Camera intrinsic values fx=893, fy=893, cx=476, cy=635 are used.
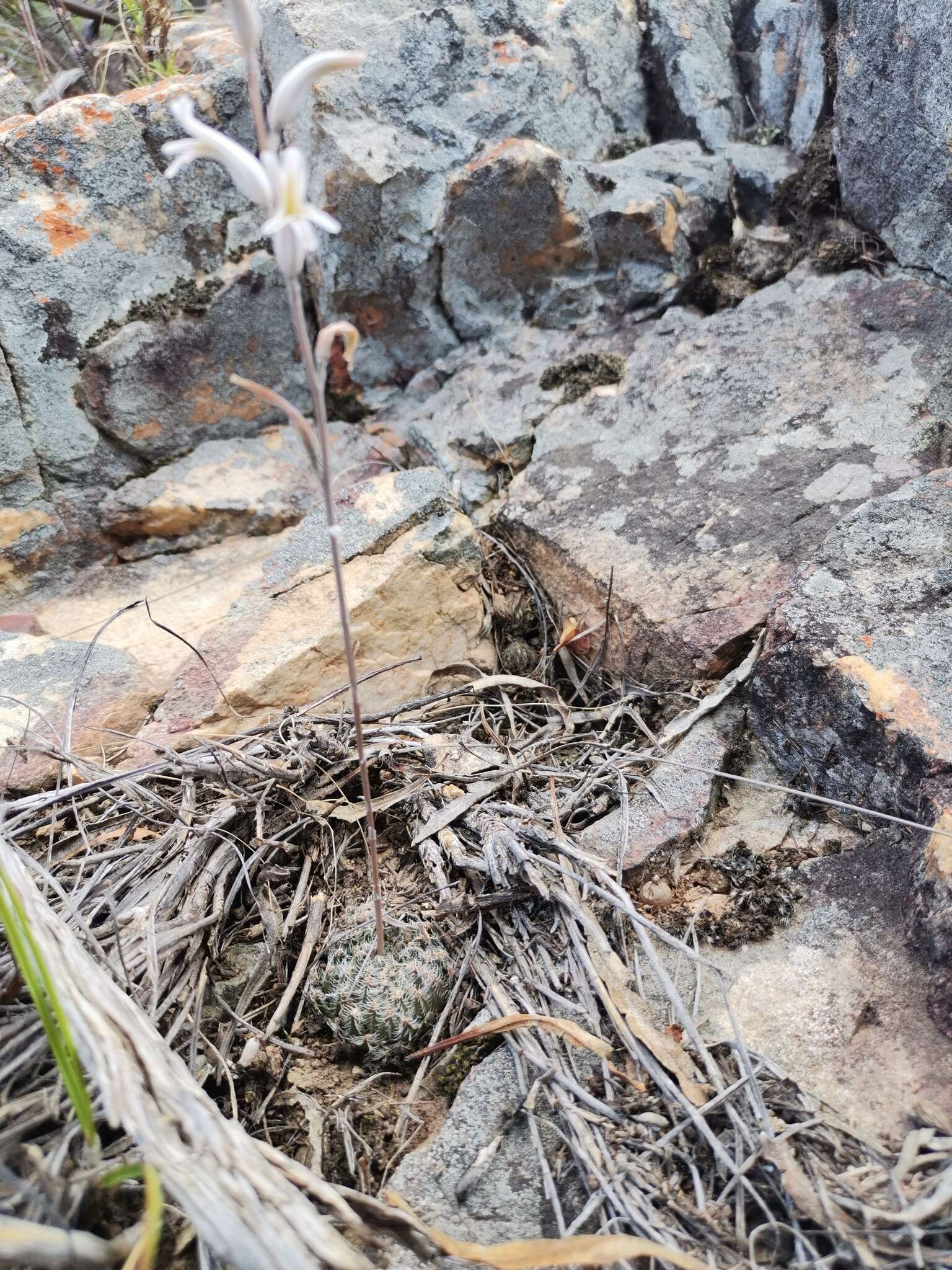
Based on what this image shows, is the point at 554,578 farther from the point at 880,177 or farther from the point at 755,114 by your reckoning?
the point at 755,114

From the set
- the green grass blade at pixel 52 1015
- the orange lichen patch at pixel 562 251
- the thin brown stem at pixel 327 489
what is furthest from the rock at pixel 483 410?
the green grass blade at pixel 52 1015

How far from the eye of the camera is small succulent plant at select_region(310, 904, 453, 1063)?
5.24 feet

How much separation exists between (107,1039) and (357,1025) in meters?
0.51

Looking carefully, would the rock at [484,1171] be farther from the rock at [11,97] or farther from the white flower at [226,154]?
the rock at [11,97]

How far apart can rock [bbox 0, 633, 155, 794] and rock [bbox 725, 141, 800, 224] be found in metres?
2.58

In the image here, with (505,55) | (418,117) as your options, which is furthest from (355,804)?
(505,55)

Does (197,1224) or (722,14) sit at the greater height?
(722,14)

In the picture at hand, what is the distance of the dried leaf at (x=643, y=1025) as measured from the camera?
4.75ft

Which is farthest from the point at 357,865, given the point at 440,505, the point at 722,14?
the point at 722,14

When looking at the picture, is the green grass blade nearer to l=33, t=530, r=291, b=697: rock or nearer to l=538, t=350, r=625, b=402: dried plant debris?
l=33, t=530, r=291, b=697: rock

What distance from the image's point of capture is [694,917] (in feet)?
5.65

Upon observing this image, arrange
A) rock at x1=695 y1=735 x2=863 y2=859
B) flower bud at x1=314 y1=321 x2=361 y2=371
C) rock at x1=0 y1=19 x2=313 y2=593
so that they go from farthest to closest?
rock at x1=0 y1=19 x2=313 y2=593
rock at x1=695 y1=735 x2=863 y2=859
flower bud at x1=314 y1=321 x2=361 y2=371

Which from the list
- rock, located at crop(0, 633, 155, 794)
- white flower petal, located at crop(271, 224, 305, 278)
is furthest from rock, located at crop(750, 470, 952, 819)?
rock, located at crop(0, 633, 155, 794)

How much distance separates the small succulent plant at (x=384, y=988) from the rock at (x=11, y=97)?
114 inches
